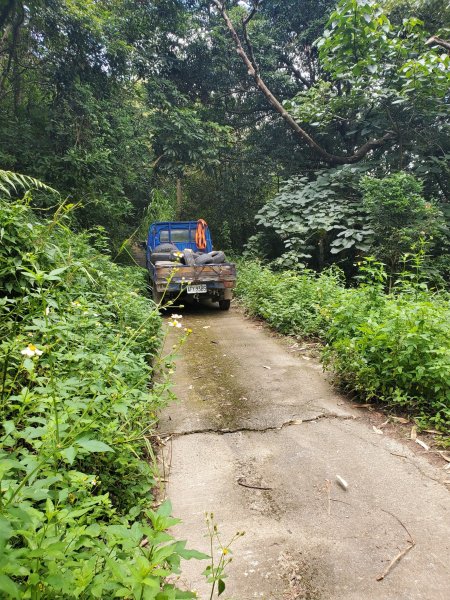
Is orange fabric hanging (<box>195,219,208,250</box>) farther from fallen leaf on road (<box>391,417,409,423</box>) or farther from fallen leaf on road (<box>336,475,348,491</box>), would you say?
fallen leaf on road (<box>336,475,348,491</box>)

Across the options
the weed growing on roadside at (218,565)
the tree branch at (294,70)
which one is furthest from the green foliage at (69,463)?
the tree branch at (294,70)

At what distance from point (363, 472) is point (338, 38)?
8.59 meters

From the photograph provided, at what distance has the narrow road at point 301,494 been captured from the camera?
1626 mm

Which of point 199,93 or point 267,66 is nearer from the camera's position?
point 267,66

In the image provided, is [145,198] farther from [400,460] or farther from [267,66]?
[400,460]

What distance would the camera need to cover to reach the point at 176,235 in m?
10.1

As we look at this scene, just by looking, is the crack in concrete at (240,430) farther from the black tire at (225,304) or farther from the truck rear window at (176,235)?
the truck rear window at (176,235)

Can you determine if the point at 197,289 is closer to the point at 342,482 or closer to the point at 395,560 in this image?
the point at 342,482

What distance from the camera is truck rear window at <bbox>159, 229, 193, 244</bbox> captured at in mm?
10008

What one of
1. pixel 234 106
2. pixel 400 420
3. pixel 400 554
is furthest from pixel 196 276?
pixel 234 106

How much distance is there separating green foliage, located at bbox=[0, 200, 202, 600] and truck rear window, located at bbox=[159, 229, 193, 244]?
6.62 metres

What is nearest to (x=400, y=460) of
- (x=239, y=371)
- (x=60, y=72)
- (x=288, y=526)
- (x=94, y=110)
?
(x=288, y=526)

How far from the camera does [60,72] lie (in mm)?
8016

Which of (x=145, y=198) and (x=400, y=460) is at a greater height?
(x=145, y=198)
